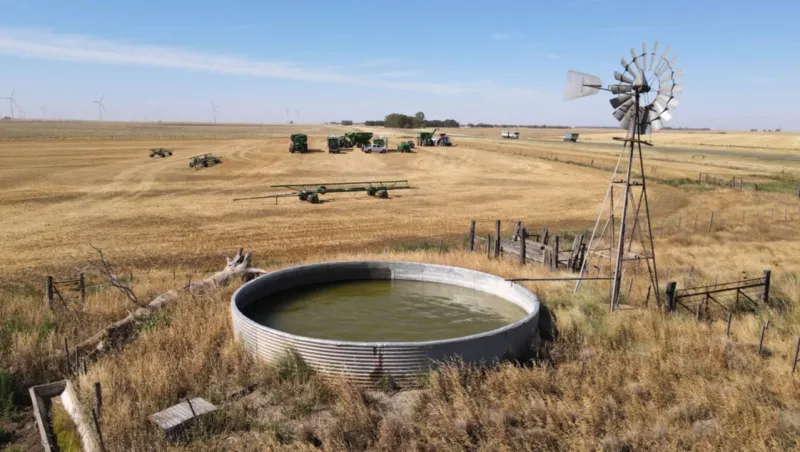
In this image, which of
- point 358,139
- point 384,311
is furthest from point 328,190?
point 358,139

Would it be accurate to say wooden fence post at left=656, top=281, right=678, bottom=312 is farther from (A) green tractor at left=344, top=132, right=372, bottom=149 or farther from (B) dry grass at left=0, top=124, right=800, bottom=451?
(A) green tractor at left=344, top=132, right=372, bottom=149

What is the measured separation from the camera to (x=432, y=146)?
90.4 m

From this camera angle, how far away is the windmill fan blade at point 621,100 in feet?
44.8

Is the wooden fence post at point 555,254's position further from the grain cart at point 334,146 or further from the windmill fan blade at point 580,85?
the grain cart at point 334,146

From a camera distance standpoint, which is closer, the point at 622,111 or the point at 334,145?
the point at 622,111

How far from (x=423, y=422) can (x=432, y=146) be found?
83.9 m

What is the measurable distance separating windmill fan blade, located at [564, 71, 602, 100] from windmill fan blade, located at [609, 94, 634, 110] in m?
0.58

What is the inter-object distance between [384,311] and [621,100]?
25.9ft

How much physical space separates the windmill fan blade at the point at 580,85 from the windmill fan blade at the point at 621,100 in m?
0.58

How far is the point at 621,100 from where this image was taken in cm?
1376

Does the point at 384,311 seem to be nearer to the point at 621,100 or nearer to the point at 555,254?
the point at 555,254

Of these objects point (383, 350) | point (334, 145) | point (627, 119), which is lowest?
point (383, 350)

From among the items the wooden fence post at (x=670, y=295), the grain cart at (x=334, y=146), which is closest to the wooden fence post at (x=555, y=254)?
the wooden fence post at (x=670, y=295)

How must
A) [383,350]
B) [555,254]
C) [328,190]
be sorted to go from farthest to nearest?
[328,190] → [555,254] → [383,350]
